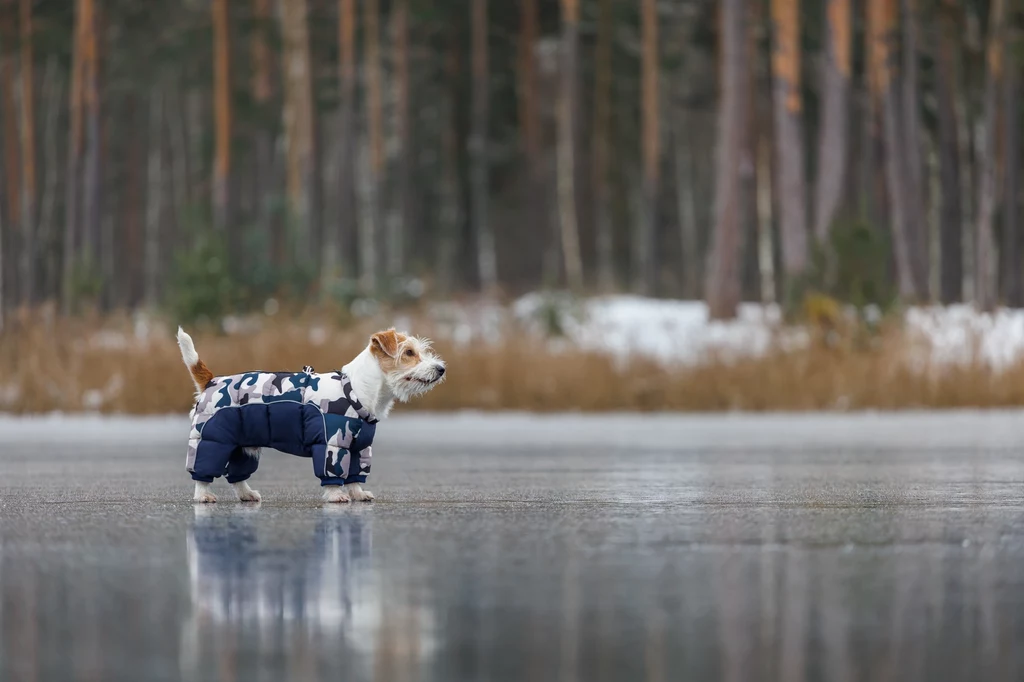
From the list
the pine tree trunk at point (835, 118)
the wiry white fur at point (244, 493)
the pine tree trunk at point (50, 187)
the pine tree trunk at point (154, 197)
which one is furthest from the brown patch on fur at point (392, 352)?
the pine tree trunk at point (154, 197)

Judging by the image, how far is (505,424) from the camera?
2628 centimetres

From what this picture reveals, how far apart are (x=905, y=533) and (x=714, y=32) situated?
154 ft

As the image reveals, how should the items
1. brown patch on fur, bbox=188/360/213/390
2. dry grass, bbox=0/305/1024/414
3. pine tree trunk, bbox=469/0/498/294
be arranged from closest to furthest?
brown patch on fur, bbox=188/360/213/390, dry grass, bbox=0/305/1024/414, pine tree trunk, bbox=469/0/498/294

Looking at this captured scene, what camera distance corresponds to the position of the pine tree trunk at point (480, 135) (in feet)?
187

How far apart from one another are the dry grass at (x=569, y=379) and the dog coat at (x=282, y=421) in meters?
16.4

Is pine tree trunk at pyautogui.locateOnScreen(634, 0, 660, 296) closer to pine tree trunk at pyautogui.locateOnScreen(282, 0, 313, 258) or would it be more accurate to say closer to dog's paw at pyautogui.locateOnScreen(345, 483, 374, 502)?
pine tree trunk at pyautogui.locateOnScreen(282, 0, 313, 258)

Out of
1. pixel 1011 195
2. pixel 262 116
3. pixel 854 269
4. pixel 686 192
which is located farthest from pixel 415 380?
pixel 686 192

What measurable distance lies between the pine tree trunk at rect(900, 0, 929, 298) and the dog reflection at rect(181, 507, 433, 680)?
110 ft

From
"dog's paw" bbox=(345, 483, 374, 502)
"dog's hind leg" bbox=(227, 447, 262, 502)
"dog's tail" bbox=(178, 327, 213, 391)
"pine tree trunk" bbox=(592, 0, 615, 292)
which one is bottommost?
"dog's paw" bbox=(345, 483, 374, 502)

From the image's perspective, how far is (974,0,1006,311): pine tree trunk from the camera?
1790 inches

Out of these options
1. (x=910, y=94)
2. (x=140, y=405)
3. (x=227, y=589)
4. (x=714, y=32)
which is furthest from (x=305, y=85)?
(x=227, y=589)

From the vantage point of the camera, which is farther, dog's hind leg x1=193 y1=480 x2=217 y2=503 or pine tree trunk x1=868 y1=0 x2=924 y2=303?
pine tree trunk x1=868 y1=0 x2=924 y2=303

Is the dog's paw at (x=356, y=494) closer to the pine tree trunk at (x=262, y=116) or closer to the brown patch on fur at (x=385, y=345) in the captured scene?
the brown patch on fur at (x=385, y=345)

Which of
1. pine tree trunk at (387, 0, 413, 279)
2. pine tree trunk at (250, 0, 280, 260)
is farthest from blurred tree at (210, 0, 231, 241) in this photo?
pine tree trunk at (387, 0, 413, 279)
